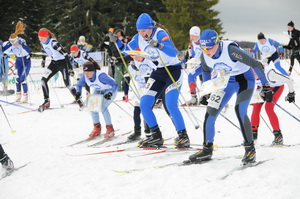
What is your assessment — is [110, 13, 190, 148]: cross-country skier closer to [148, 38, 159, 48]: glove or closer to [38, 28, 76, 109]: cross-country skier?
[148, 38, 159, 48]: glove

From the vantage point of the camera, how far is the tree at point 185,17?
34.0 m

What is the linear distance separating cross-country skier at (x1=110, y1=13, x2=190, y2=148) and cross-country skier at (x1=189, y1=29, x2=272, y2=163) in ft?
2.70

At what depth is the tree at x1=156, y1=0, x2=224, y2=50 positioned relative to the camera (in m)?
34.0

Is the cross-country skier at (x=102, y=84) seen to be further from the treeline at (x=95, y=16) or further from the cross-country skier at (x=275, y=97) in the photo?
the treeline at (x=95, y=16)

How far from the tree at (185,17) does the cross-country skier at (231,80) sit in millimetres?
29962

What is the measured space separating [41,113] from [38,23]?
1163 inches

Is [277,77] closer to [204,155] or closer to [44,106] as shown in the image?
[204,155]

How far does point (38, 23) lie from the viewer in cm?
3600

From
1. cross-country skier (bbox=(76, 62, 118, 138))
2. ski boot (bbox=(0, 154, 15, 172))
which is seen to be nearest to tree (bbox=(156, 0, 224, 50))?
cross-country skier (bbox=(76, 62, 118, 138))

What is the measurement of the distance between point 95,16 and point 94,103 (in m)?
28.6

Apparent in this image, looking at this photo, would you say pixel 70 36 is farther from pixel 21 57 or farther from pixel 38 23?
pixel 21 57

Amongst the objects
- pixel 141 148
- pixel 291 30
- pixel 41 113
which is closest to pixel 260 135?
pixel 141 148

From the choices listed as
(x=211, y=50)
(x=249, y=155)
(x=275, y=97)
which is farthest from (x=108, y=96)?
(x=249, y=155)

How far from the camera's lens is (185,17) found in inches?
1335
